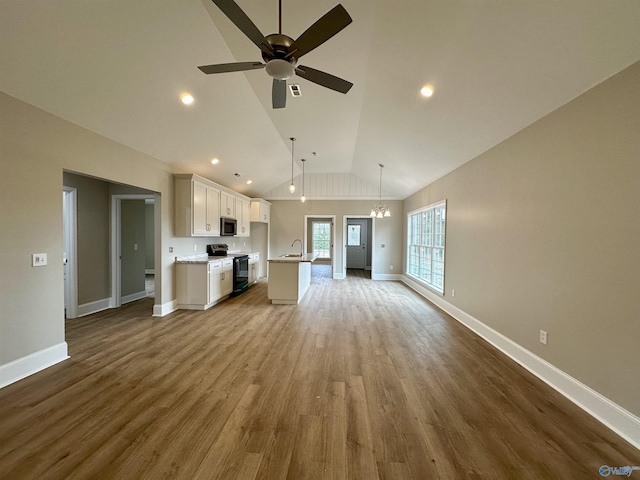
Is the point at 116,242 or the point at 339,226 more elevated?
the point at 339,226

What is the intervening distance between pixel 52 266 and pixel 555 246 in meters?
4.94

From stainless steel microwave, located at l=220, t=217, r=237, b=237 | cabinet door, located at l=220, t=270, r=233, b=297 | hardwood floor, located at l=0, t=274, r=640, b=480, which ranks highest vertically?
stainless steel microwave, located at l=220, t=217, r=237, b=237

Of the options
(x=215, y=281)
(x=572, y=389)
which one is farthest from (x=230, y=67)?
(x=215, y=281)

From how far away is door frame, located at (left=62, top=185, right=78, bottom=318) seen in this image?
4168 mm

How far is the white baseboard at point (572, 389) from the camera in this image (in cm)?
179

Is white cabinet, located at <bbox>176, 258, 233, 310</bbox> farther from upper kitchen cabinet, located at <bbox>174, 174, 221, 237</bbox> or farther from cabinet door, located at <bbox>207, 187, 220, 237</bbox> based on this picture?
cabinet door, located at <bbox>207, 187, 220, 237</bbox>

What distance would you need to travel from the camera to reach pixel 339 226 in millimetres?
8438

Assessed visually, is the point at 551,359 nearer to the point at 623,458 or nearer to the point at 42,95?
the point at 623,458

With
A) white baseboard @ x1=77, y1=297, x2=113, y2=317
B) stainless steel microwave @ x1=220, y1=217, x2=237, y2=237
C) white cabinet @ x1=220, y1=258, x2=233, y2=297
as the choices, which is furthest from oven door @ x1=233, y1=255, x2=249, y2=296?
white baseboard @ x1=77, y1=297, x2=113, y2=317

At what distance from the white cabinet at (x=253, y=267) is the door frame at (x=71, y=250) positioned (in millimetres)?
3625

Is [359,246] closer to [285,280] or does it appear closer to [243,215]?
[243,215]

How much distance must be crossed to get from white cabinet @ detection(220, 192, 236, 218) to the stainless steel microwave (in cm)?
11

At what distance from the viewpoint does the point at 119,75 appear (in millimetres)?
2604

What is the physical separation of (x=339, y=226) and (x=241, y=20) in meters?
6.99
